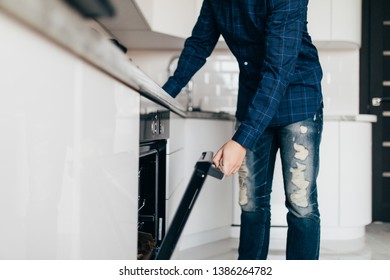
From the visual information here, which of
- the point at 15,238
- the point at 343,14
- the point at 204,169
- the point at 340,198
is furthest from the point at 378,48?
the point at 15,238

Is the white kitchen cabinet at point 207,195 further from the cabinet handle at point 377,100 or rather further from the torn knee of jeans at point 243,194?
the cabinet handle at point 377,100

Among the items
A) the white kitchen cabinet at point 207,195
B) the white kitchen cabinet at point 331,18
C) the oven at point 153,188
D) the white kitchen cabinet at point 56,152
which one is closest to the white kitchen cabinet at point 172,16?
the white kitchen cabinet at point 207,195

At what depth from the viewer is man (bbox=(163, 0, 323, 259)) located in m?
0.95

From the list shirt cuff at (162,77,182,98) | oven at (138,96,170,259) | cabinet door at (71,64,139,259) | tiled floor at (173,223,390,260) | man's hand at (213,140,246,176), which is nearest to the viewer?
cabinet door at (71,64,139,259)

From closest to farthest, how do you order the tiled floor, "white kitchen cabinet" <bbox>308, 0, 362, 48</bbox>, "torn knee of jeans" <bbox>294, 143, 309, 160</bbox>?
"torn knee of jeans" <bbox>294, 143, 309, 160</bbox>
the tiled floor
"white kitchen cabinet" <bbox>308, 0, 362, 48</bbox>

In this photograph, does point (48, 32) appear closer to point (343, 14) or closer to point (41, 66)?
point (41, 66)

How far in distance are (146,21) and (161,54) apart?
62 cm

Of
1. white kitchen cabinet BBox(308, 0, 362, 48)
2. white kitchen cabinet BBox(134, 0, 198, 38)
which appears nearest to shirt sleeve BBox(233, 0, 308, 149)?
white kitchen cabinet BBox(134, 0, 198, 38)

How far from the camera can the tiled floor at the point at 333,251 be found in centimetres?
186

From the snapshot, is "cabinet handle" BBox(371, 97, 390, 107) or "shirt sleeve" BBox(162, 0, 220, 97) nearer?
"shirt sleeve" BBox(162, 0, 220, 97)

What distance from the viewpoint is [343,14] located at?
236cm

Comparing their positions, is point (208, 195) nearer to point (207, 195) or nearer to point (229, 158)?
point (207, 195)

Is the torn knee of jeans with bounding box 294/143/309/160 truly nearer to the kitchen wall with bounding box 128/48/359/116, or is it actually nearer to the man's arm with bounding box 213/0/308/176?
the man's arm with bounding box 213/0/308/176

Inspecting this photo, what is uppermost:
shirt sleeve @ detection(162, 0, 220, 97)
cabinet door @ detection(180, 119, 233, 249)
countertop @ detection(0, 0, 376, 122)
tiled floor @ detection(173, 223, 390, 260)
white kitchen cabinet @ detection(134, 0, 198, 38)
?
white kitchen cabinet @ detection(134, 0, 198, 38)
